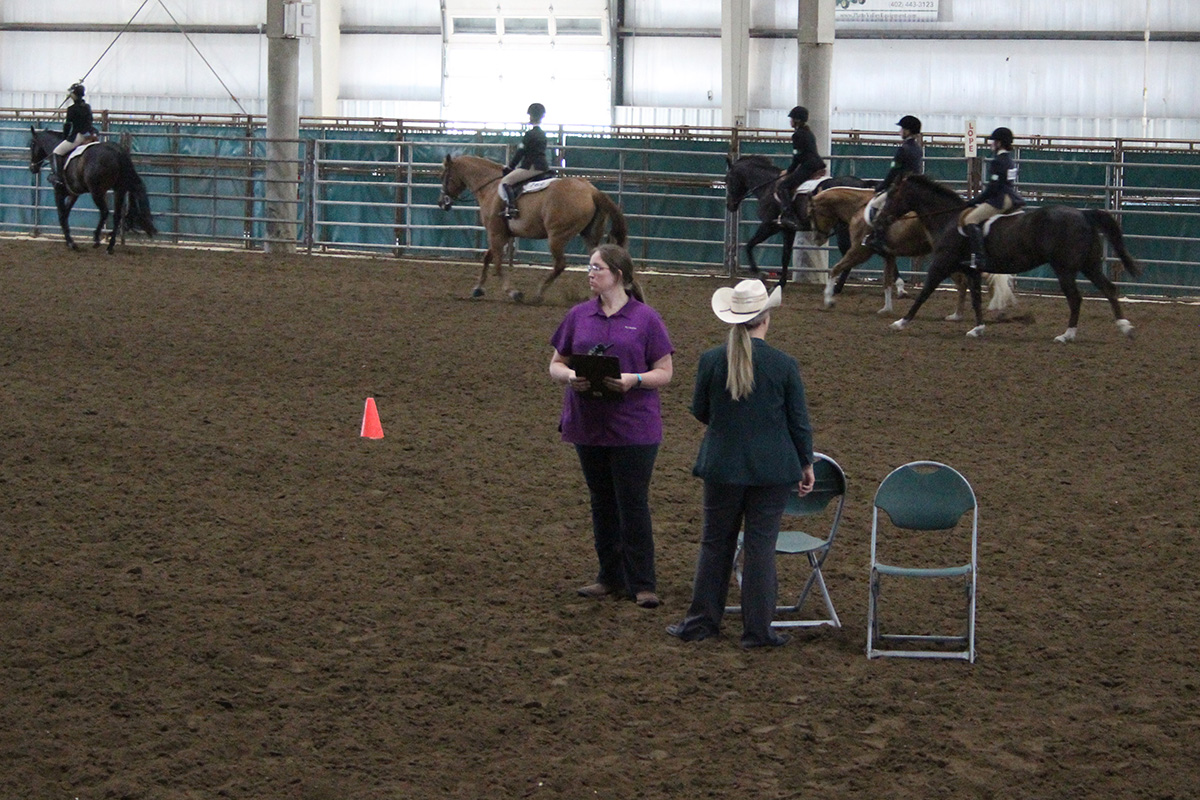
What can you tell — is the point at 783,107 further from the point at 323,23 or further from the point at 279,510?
the point at 279,510

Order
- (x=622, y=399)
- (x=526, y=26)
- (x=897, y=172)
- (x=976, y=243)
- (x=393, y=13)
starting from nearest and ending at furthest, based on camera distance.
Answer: (x=622, y=399) < (x=976, y=243) < (x=897, y=172) < (x=526, y=26) < (x=393, y=13)

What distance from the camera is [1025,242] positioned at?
45.4ft

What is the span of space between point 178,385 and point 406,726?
6597 mm

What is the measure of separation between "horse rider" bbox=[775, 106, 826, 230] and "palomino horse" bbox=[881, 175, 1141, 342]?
2431 millimetres

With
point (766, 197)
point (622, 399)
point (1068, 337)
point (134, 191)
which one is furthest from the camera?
point (134, 191)

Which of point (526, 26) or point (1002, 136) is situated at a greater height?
point (526, 26)

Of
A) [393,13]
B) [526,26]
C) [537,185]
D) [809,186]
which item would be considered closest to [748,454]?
→ [537,185]

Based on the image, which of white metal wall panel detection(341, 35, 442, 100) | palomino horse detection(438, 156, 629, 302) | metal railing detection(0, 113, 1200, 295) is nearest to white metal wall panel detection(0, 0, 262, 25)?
white metal wall panel detection(341, 35, 442, 100)

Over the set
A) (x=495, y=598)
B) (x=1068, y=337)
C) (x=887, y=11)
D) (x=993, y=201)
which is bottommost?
(x=495, y=598)

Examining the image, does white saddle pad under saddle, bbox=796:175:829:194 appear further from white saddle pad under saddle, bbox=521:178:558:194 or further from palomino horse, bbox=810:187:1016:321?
white saddle pad under saddle, bbox=521:178:558:194

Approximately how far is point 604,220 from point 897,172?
3168 millimetres

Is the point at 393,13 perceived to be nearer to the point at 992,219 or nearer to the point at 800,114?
the point at 800,114

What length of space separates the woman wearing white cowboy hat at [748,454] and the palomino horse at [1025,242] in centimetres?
872

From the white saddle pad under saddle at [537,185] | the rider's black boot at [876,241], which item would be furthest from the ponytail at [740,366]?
the white saddle pad under saddle at [537,185]
